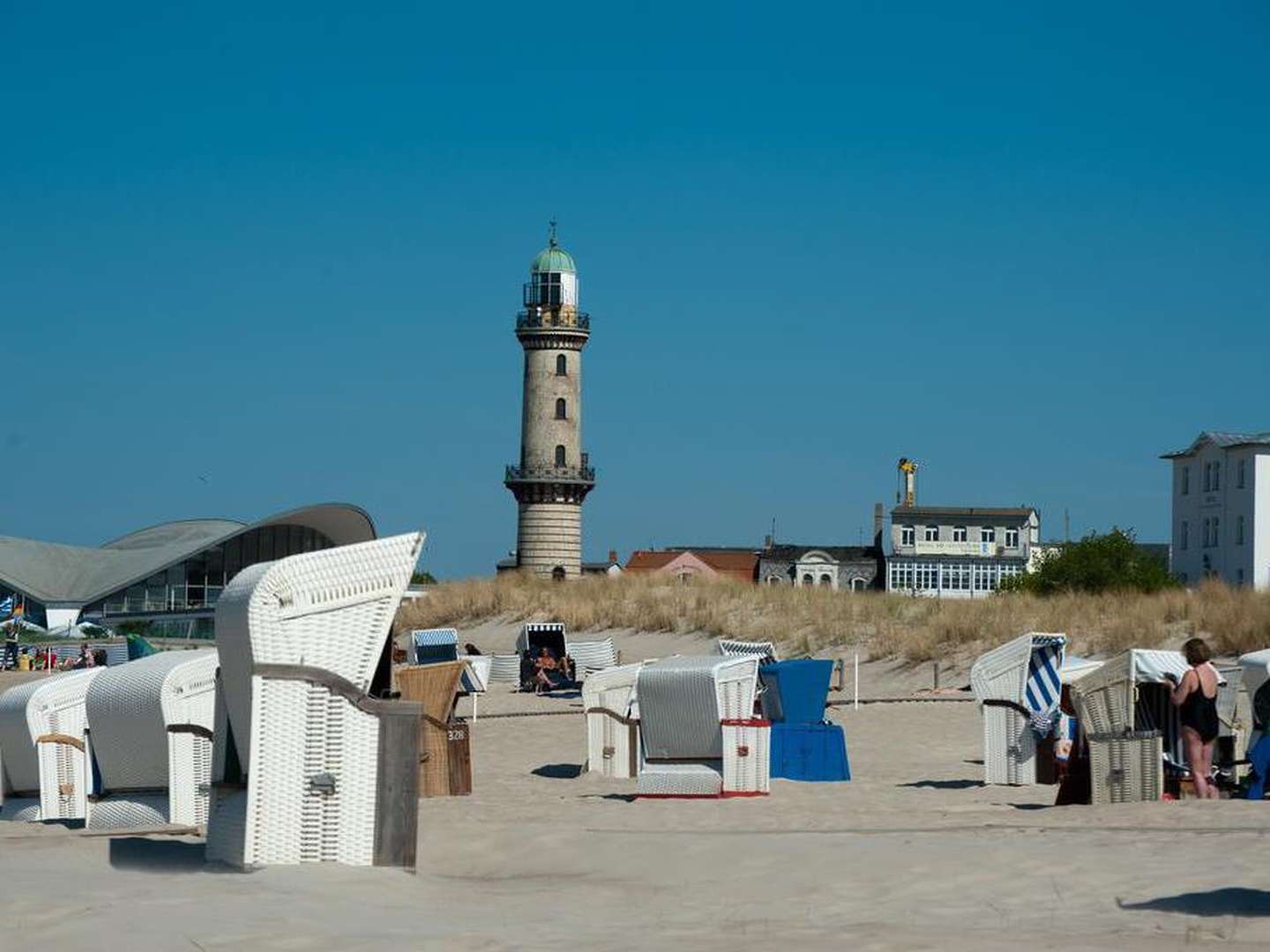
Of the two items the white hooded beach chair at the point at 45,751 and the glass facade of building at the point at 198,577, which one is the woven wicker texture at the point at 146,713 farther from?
the glass facade of building at the point at 198,577

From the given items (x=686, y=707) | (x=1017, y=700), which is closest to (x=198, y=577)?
(x=1017, y=700)

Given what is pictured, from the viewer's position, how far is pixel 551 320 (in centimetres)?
7469

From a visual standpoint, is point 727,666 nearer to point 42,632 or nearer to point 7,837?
point 7,837

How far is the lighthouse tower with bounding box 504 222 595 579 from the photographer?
73438 millimetres

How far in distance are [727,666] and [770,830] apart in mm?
2933

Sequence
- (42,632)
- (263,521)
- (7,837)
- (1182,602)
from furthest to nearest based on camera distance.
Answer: (263,521)
(42,632)
(1182,602)
(7,837)

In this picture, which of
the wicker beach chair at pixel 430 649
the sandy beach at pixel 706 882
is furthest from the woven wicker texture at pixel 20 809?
the wicker beach chair at pixel 430 649

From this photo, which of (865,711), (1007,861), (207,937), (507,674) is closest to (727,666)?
(1007,861)

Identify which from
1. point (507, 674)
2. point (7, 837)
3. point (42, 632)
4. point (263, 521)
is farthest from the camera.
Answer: point (263, 521)

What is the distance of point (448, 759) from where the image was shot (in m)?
13.6

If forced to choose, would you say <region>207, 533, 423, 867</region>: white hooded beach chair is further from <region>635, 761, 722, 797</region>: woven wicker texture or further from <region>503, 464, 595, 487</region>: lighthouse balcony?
<region>503, 464, 595, 487</region>: lighthouse balcony

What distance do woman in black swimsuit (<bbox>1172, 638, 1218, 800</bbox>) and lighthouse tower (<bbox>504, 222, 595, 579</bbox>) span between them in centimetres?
6093

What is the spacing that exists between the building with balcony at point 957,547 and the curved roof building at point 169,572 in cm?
3194

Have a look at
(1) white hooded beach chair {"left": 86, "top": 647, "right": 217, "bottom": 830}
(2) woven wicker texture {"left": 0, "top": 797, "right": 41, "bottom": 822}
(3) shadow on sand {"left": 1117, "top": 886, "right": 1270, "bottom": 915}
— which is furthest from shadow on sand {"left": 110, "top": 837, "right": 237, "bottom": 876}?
(3) shadow on sand {"left": 1117, "top": 886, "right": 1270, "bottom": 915}
